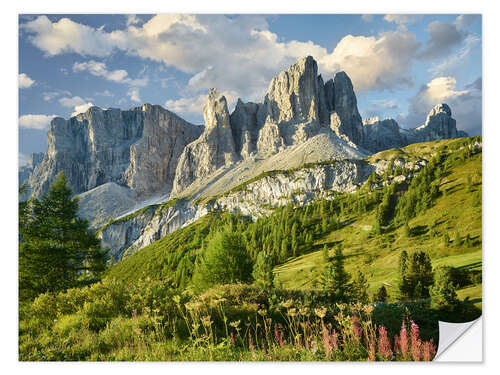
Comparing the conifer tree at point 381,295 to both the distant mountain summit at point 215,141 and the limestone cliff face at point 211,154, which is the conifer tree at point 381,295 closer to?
the distant mountain summit at point 215,141

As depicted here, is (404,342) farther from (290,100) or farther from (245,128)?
(245,128)

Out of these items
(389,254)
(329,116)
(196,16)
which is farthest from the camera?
(329,116)

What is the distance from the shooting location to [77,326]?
22.2 feet

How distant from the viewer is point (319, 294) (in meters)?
8.59

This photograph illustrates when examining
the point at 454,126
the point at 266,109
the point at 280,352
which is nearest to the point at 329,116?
the point at 266,109

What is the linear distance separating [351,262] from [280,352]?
6.60 meters

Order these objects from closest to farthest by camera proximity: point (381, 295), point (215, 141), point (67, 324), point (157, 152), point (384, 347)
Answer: point (384, 347), point (67, 324), point (381, 295), point (215, 141), point (157, 152)

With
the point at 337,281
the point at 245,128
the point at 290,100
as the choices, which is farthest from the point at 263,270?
the point at 245,128

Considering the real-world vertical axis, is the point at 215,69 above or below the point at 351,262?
above

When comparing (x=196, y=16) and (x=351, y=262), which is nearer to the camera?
(x=196, y=16)

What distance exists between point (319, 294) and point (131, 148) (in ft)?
566

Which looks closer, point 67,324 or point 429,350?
point 67,324
